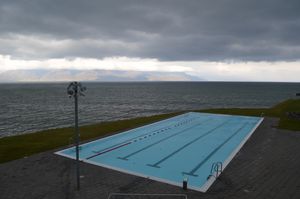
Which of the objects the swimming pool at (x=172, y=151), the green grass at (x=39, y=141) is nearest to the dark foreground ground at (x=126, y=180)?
the swimming pool at (x=172, y=151)

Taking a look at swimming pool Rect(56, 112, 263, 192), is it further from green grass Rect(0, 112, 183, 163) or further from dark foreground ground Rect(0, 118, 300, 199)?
green grass Rect(0, 112, 183, 163)

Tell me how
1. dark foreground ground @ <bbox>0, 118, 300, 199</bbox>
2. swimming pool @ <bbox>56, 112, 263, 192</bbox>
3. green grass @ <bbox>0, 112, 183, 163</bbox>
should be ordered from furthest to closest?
green grass @ <bbox>0, 112, 183, 163</bbox>, swimming pool @ <bbox>56, 112, 263, 192</bbox>, dark foreground ground @ <bbox>0, 118, 300, 199</bbox>

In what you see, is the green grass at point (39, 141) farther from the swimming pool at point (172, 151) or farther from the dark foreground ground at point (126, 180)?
the swimming pool at point (172, 151)

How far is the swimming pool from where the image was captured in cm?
1495

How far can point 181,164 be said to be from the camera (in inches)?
664

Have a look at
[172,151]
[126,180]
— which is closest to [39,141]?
[172,151]

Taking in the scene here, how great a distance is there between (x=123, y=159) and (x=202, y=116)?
21.8 metres

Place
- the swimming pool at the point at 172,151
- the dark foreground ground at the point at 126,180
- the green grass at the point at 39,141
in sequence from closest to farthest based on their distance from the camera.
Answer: the dark foreground ground at the point at 126,180 < the swimming pool at the point at 172,151 < the green grass at the point at 39,141

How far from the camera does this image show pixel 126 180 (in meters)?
13.5

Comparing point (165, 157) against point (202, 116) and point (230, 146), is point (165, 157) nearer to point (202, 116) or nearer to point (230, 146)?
point (230, 146)

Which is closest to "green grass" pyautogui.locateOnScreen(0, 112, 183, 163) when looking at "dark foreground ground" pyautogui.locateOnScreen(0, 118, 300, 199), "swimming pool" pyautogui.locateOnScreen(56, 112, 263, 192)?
"dark foreground ground" pyautogui.locateOnScreen(0, 118, 300, 199)

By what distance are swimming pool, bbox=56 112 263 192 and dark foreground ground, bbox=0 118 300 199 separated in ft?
2.59

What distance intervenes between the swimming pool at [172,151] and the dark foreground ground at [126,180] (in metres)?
0.79

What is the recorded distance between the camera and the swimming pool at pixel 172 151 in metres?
15.0
